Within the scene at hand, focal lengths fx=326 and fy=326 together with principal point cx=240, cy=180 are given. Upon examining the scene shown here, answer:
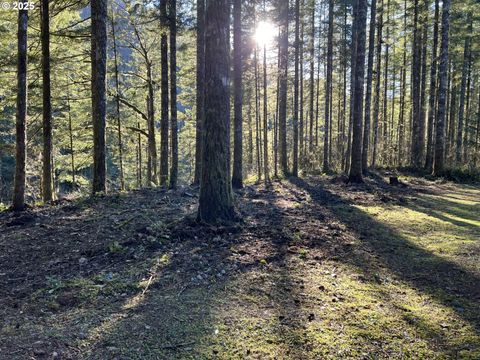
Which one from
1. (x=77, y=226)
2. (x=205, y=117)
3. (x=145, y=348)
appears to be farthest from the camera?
(x=77, y=226)

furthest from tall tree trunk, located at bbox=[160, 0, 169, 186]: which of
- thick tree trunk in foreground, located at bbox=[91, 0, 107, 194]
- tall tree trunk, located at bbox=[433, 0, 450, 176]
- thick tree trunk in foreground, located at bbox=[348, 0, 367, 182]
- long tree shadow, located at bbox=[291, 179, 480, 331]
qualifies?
tall tree trunk, located at bbox=[433, 0, 450, 176]

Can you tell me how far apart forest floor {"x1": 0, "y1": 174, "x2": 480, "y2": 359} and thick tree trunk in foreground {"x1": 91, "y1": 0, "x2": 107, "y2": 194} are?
1853mm

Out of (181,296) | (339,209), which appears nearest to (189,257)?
(181,296)

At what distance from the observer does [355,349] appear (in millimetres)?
2711

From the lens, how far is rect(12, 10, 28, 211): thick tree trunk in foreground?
7.12 metres

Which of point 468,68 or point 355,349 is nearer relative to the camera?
point 355,349

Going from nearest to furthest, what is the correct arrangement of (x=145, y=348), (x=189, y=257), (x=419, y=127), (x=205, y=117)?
(x=145, y=348) → (x=189, y=257) → (x=205, y=117) → (x=419, y=127)

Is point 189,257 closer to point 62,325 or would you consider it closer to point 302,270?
point 302,270

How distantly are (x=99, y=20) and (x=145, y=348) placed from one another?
8467 mm

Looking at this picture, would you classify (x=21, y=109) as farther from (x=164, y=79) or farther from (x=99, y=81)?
(x=164, y=79)

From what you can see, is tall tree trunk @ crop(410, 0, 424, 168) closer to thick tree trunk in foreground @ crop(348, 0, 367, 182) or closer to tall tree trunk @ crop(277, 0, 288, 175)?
tall tree trunk @ crop(277, 0, 288, 175)

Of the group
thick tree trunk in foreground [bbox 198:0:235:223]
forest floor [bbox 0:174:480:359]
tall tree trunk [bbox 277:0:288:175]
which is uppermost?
tall tree trunk [bbox 277:0:288:175]

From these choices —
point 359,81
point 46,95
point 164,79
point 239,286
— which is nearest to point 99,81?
point 46,95

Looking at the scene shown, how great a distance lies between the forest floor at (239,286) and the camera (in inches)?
108
